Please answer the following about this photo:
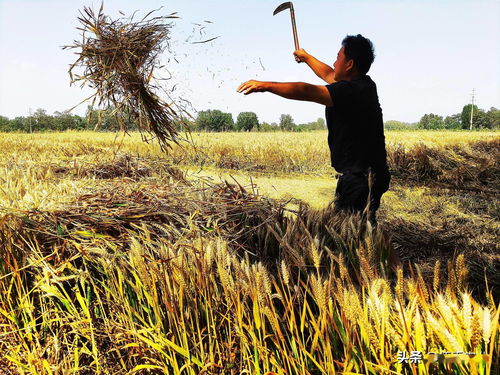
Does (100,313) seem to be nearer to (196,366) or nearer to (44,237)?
(44,237)

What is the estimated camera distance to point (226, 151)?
34.5ft

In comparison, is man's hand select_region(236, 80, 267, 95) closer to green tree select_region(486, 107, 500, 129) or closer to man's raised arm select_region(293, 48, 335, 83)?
man's raised arm select_region(293, 48, 335, 83)

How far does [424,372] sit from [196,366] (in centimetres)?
73

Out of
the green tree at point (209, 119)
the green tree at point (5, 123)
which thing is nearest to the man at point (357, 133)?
the green tree at point (209, 119)

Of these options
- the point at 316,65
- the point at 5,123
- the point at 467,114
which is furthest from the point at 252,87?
the point at 467,114

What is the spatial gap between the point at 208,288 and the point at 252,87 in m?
1.05

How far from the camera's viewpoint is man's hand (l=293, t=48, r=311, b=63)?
3.25m

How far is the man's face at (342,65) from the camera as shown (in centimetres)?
258

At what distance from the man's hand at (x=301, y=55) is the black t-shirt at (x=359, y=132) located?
78 cm

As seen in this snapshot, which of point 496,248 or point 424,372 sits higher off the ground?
point 424,372

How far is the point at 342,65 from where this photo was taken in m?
2.61

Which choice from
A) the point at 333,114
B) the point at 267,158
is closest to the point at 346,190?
the point at 333,114

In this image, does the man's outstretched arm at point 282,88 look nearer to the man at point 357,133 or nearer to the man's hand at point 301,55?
the man at point 357,133

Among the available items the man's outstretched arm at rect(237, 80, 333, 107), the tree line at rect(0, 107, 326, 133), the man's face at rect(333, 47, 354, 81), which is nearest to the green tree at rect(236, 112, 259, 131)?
the tree line at rect(0, 107, 326, 133)
